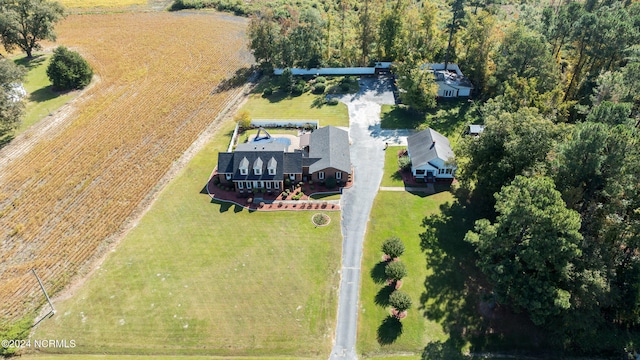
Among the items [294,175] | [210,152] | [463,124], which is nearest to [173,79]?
[210,152]

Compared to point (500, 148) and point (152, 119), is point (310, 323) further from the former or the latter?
point (152, 119)

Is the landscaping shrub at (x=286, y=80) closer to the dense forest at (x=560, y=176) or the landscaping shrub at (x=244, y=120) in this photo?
the landscaping shrub at (x=244, y=120)

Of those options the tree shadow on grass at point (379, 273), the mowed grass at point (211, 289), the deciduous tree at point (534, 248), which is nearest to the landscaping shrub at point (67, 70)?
the mowed grass at point (211, 289)

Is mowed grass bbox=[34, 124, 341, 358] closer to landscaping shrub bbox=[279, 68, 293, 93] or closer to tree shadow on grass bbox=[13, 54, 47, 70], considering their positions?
landscaping shrub bbox=[279, 68, 293, 93]

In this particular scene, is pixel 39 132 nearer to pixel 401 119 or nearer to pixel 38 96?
pixel 38 96

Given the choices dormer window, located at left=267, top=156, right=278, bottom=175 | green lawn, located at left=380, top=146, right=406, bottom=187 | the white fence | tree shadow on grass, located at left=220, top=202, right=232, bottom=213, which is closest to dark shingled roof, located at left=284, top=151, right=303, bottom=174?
dormer window, located at left=267, top=156, right=278, bottom=175
